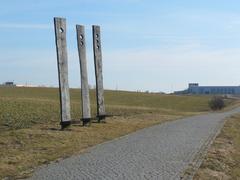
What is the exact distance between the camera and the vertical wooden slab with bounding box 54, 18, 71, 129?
21.3 metres

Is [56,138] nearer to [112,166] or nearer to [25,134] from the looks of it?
[25,134]

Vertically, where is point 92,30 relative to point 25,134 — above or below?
above

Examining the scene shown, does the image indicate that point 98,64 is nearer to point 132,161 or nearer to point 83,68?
point 83,68

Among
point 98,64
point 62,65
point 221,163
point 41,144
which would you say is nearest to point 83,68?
point 98,64

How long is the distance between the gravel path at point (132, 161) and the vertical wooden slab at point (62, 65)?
3002 mm

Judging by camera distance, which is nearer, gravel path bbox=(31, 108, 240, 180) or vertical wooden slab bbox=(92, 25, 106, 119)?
gravel path bbox=(31, 108, 240, 180)

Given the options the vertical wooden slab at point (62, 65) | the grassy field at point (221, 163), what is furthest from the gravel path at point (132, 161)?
the vertical wooden slab at point (62, 65)

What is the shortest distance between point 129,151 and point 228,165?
291 cm

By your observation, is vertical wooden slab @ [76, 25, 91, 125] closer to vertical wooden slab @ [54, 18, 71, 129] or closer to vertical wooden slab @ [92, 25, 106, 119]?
vertical wooden slab @ [92, 25, 106, 119]

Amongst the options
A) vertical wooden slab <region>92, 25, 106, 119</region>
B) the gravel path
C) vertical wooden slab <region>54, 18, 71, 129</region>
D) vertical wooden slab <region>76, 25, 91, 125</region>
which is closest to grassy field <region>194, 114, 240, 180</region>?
the gravel path

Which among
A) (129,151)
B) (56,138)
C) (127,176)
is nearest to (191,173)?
(127,176)

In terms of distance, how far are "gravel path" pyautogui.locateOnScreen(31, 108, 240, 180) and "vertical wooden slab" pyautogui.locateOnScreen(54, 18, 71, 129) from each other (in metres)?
→ 3.00

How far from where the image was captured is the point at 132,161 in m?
13.6

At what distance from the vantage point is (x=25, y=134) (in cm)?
1808
